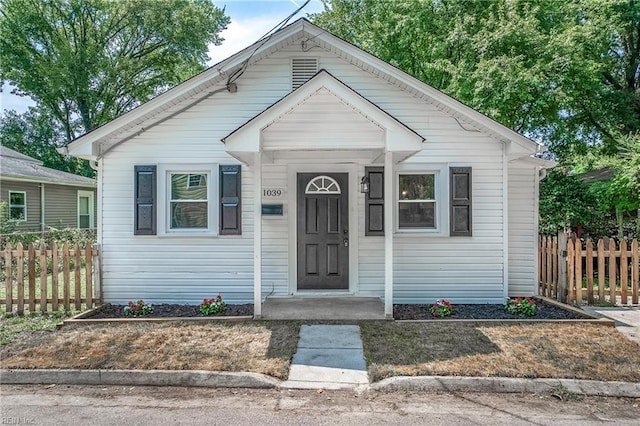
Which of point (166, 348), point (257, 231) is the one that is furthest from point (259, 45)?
point (166, 348)

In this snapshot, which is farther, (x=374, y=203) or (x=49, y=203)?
(x=49, y=203)

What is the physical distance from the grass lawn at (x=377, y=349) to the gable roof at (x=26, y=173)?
11798 mm

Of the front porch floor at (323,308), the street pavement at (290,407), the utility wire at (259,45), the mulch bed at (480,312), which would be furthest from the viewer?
the utility wire at (259,45)

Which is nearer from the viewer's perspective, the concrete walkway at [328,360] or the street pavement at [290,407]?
the street pavement at [290,407]

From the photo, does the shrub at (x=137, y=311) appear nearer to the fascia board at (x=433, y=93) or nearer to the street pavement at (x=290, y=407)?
the street pavement at (x=290, y=407)

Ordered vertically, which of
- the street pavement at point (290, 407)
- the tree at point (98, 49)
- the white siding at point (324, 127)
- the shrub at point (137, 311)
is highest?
the tree at point (98, 49)

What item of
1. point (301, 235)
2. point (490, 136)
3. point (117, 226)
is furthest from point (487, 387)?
point (117, 226)

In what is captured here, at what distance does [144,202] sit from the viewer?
700cm

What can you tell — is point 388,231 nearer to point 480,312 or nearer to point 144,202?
point 480,312

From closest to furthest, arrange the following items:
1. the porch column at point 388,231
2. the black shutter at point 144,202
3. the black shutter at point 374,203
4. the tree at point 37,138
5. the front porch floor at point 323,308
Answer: the porch column at point 388,231 < the front porch floor at point 323,308 < the black shutter at point 144,202 < the black shutter at point 374,203 < the tree at point 37,138

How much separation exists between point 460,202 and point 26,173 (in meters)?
16.6

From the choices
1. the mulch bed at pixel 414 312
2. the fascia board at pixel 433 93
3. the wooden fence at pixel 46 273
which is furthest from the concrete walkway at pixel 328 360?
the fascia board at pixel 433 93

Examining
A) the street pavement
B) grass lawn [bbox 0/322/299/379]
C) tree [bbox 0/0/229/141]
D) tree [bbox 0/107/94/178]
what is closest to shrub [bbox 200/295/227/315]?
grass lawn [bbox 0/322/299/379]

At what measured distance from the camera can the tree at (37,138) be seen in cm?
2906
